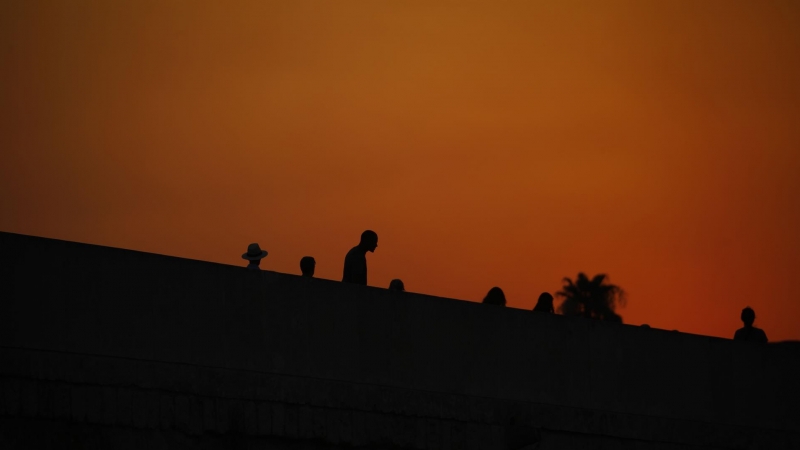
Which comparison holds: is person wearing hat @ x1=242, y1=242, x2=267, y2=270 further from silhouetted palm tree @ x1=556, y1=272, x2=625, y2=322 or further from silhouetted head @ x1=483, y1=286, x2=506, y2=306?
silhouetted palm tree @ x1=556, y1=272, x2=625, y2=322

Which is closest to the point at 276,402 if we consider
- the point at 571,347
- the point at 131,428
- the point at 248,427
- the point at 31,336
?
the point at 248,427

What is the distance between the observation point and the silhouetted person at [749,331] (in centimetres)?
1934

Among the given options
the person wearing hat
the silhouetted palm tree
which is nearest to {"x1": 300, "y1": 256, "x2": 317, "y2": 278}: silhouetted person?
the person wearing hat

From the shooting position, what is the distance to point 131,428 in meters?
12.8

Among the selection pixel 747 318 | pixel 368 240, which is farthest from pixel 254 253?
pixel 747 318

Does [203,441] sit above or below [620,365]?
below

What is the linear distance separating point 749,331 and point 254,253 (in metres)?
6.39

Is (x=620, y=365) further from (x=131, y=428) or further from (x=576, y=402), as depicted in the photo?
(x=131, y=428)

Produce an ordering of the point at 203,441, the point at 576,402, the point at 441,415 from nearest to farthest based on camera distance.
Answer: the point at 203,441 < the point at 441,415 < the point at 576,402

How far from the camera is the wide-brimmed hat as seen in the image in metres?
17.6

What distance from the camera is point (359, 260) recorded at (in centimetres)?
1578

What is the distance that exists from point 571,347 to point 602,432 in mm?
985

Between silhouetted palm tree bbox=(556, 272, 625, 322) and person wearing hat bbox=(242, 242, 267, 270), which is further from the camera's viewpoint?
silhouetted palm tree bbox=(556, 272, 625, 322)

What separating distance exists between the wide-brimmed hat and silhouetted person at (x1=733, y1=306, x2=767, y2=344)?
615 cm
